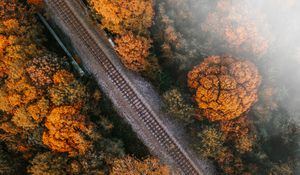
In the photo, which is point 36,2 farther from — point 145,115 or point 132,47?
point 145,115

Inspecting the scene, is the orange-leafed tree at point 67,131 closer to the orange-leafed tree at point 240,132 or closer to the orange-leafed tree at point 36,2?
the orange-leafed tree at point 36,2

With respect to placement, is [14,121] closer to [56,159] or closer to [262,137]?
[56,159]

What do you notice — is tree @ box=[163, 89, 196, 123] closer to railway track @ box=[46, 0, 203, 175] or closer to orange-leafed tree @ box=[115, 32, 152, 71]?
railway track @ box=[46, 0, 203, 175]

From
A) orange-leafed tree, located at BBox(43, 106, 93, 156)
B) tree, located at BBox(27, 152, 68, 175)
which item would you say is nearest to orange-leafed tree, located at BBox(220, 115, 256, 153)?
orange-leafed tree, located at BBox(43, 106, 93, 156)

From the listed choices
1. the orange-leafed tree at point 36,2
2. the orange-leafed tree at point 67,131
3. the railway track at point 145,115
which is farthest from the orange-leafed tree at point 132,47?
the orange-leafed tree at point 36,2

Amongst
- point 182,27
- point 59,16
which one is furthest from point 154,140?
point 59,16

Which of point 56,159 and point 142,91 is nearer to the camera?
point 56,159
